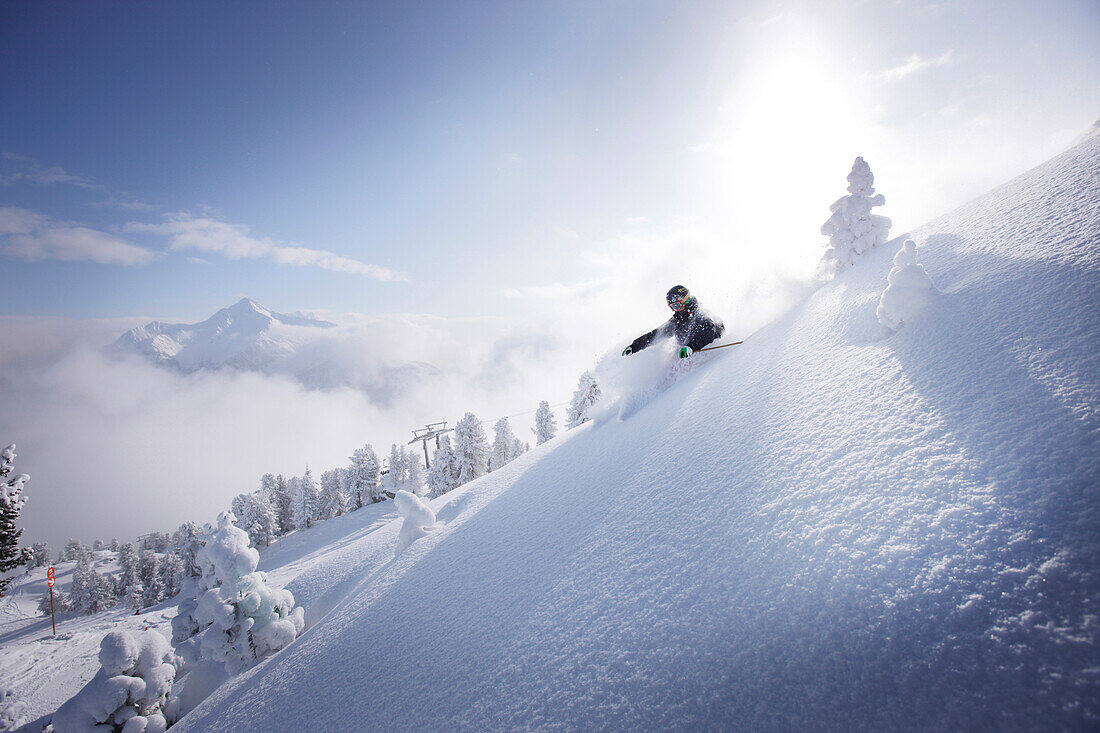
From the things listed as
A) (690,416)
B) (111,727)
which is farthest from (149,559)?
(690,416)

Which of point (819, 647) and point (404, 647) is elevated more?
→ point (819, 647)

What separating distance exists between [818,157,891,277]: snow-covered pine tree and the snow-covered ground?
5.36 ft

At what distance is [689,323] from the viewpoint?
7043 mm

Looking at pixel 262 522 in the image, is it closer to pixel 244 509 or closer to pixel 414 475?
pixel 244 509

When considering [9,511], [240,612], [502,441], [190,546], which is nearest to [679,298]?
[240,612]

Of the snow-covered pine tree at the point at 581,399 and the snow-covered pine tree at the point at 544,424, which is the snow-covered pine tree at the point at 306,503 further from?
the snow-covered pine tree at the point at 581,399

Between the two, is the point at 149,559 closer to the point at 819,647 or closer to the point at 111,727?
the point at 111,727

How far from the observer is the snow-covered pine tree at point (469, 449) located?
4034 centimetres

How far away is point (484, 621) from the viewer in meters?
3.57

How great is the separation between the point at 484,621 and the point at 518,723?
1.14 metres

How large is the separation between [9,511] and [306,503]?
4437cm

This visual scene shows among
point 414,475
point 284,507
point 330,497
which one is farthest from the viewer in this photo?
point 330,497

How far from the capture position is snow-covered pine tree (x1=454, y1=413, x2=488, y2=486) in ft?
132

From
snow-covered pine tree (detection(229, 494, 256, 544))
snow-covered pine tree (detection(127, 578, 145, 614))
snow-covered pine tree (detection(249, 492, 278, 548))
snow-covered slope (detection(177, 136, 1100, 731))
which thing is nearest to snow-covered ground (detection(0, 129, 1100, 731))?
snow-covered slope (detection(177, 136, 1100, 731))
